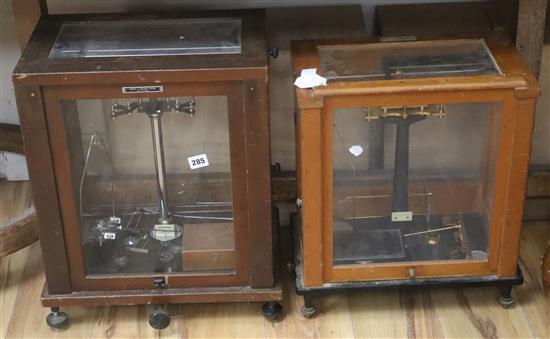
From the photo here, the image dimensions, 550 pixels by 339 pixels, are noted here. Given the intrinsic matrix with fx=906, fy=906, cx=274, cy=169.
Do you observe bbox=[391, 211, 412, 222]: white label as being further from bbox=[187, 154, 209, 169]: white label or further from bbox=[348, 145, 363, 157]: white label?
bbox=[187, 154, 209, 169]: white label

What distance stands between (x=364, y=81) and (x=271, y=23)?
16.9 inches

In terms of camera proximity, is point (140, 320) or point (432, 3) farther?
point (432, 3)

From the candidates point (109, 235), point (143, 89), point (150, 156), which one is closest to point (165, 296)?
point (109, 235)

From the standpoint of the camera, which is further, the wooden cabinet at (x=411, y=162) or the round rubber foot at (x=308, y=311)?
the round rubber foot at (x=308, y=311)

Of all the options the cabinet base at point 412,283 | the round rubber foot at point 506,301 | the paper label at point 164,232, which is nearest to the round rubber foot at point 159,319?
the paper label at point 164,232

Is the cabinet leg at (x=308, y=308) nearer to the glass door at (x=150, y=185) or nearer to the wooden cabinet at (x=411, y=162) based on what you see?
the wooden cabinet at (x=411, y=162)

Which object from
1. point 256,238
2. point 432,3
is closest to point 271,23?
point 432,3

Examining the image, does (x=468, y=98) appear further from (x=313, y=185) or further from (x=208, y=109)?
(x=208, y=109)

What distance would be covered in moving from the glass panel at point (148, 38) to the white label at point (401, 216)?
46 centimetres

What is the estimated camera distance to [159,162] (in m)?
1.78

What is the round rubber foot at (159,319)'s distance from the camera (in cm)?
181

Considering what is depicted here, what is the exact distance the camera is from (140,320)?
6.12 feet

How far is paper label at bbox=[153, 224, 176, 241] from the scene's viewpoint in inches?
72.4

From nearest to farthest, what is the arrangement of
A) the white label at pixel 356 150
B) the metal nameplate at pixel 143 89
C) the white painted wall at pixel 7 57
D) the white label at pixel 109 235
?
the metal nameplate at pixel 143 89 < the white label at pixel 356 150 < the white label at pixel 109 235 < the white painted wall at pixel 7 57
